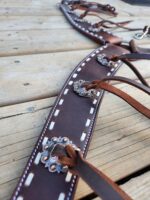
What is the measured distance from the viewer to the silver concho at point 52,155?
0.48m

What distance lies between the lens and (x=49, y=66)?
2.74ft

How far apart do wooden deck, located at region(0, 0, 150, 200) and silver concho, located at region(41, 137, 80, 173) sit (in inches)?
1.5

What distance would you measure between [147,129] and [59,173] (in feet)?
0.81

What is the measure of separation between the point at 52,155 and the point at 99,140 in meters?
0.13

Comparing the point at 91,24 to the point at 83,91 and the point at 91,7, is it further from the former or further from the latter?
the point at 83,91

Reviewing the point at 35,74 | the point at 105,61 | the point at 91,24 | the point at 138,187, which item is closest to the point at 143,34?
the point at 91,24

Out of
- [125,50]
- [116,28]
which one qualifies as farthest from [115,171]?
[116,28]

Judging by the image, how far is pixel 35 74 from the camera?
0.78 m

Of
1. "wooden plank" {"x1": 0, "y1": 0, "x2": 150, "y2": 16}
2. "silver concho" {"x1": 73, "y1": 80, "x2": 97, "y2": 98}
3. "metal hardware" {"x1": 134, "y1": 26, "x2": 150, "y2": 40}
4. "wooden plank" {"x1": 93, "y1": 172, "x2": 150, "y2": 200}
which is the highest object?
"silver concho" {"x1": 73, "y1": 80, "x2": 97, "y2": 98}

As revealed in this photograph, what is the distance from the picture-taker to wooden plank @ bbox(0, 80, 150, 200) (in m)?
0.51

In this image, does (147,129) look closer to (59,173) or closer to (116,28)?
(59,173)

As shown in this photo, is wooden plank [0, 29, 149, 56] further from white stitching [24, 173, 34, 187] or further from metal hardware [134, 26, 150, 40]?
white stitching [24, 173, 34, 187]

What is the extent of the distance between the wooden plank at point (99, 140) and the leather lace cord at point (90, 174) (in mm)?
60

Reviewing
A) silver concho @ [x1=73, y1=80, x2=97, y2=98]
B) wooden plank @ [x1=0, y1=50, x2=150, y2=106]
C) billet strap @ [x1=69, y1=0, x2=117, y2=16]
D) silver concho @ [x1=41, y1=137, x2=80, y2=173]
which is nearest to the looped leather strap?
billet strap @ [x1=69, y1=0, x2=117, y2=16]
